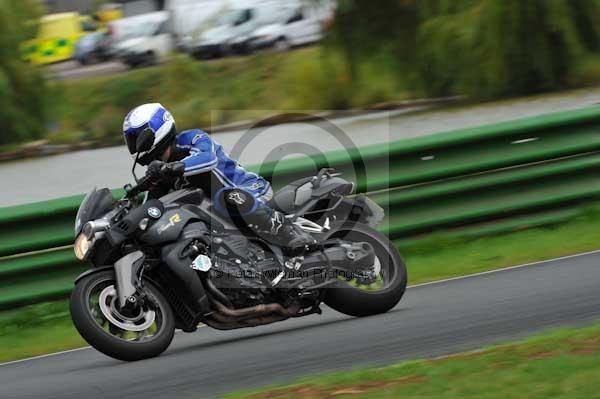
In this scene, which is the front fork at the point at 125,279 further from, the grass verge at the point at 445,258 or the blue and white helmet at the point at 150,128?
the grass verge at the point at 445,258

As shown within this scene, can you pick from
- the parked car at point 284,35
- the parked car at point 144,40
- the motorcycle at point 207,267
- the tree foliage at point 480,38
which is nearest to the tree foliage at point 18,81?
the tree foliage at point 480,38

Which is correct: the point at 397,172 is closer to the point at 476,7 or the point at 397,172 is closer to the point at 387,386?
the point at 387,386

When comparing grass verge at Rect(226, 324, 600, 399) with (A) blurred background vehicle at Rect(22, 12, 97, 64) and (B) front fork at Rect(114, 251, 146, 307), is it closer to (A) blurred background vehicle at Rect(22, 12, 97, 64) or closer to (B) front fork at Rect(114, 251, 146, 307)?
(B) front fork at Rect(114, 251, 146, 307)

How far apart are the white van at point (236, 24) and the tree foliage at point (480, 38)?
448 inches

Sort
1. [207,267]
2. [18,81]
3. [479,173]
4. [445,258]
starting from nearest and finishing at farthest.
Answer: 1. [207,267]
2. [445,258]
3. [479,173]
4. [18,81]

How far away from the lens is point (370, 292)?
738 cm

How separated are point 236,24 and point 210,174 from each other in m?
26.3

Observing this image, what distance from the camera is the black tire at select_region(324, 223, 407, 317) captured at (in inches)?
289

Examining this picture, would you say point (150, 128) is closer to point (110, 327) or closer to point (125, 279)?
point (125, 279)

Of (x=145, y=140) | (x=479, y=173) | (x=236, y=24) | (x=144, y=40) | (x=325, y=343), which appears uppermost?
(x=145, y=140)

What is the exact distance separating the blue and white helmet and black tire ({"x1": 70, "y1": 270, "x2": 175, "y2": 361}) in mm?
807

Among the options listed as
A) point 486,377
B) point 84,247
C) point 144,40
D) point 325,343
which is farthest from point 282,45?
point 486,377

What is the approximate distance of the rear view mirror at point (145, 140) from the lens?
21.9 ft

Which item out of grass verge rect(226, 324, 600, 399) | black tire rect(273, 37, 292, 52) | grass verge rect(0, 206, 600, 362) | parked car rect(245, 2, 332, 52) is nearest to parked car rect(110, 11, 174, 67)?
parked car rect(245, 2, 332, 52)
